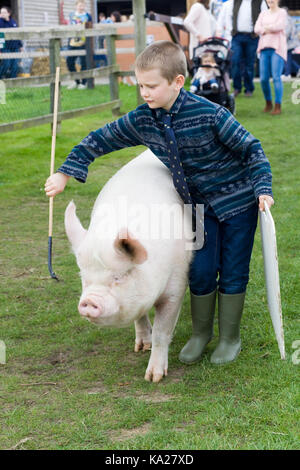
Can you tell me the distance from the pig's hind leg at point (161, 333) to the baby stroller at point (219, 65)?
6.76 m

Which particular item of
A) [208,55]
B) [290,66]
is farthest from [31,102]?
[290,66]

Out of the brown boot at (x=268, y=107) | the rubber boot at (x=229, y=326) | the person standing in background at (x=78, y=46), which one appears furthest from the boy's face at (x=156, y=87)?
the person standing in background at (x=78, y=46)

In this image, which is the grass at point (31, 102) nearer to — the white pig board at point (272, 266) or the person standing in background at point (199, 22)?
the person standing in background at point (199, 22)

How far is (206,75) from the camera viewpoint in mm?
9727

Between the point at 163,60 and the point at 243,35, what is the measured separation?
9.43 m

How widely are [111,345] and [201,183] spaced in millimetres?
1019

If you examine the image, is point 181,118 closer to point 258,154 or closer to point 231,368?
point 258,154

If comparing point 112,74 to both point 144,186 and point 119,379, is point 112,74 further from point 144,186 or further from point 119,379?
point 119,379

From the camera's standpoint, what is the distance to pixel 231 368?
129 inches

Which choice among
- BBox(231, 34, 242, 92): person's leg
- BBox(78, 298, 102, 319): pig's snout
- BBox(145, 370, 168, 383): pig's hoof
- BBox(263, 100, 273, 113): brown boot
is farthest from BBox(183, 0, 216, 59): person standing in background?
BBox(78, 298, 102, 319): pig's snout

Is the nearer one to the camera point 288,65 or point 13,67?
point 13,67

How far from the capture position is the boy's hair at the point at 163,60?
301 cm

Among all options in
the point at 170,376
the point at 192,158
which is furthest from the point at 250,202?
the point at 170,376

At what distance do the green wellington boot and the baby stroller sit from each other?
6.55 meters
